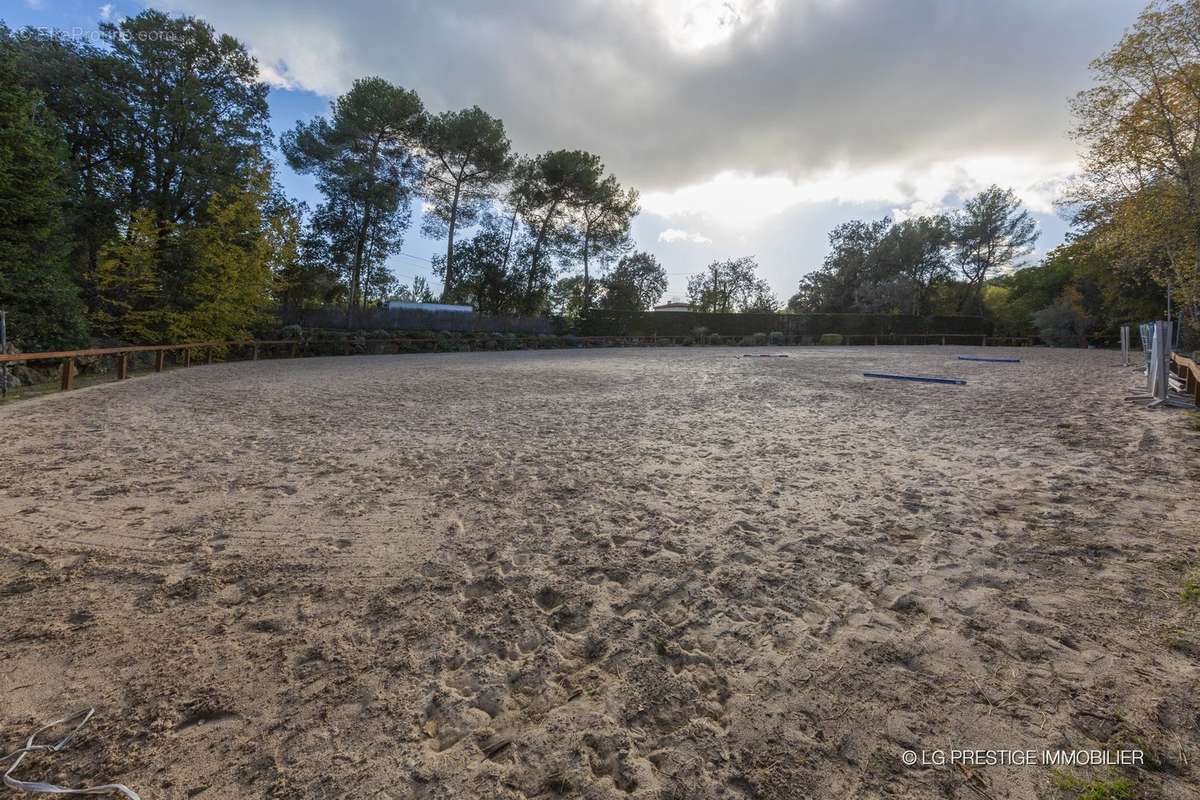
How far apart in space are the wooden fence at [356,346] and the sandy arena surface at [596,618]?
21.1 ft

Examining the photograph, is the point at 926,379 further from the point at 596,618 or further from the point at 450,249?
the point at 450,249

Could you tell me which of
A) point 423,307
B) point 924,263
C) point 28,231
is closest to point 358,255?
point 423,307

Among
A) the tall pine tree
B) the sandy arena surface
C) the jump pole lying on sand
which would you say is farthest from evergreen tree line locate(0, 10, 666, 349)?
the jump pole lying on sand

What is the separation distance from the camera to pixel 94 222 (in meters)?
14.8

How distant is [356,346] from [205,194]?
6.66 m

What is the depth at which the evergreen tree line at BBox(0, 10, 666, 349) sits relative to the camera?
9984 millimetres

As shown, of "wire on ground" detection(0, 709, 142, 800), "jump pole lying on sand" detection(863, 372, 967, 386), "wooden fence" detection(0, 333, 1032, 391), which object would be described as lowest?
"wire on ground" detection(0, 709, 142, 800)

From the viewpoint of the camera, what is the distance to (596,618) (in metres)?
1.98

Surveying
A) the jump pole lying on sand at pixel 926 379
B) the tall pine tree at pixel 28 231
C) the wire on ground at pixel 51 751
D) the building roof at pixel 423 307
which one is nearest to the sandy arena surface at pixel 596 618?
the wire on ground at pixel 51 751

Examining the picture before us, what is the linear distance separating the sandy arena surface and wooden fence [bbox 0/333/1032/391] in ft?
21.1

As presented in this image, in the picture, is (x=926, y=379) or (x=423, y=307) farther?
(x=423, y=307)

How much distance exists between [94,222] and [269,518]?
60.7ft

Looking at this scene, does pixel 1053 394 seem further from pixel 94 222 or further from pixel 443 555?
pixel 94 222

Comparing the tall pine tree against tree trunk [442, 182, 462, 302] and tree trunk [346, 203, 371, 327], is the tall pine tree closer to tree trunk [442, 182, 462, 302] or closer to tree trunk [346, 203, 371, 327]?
tree trunk [346, 203, 371, 327]
